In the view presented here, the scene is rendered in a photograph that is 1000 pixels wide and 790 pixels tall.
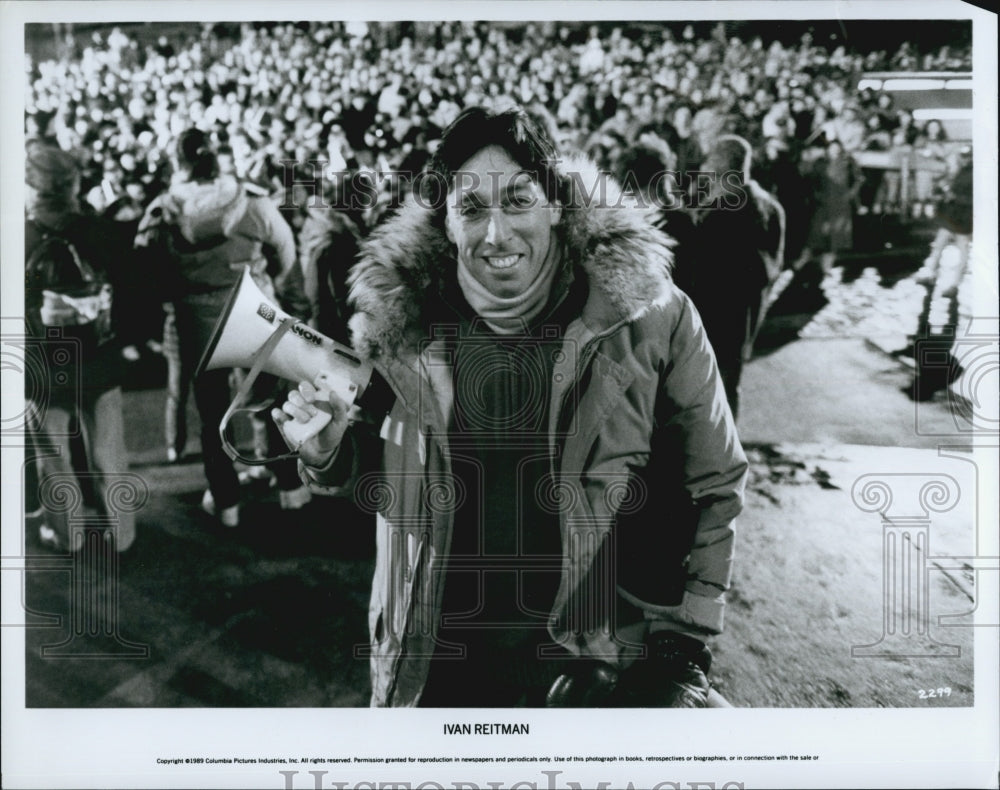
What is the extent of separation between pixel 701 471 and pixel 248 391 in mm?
1453

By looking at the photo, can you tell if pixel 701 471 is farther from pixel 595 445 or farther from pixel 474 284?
pixel 474 284

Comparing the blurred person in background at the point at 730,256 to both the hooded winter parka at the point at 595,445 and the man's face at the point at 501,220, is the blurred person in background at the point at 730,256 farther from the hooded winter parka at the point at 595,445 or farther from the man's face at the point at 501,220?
the man's face at the point at 501,220

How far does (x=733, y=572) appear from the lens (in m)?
3.25

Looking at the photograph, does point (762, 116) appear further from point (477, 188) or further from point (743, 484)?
point (743, 484)

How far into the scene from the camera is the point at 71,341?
129 inches

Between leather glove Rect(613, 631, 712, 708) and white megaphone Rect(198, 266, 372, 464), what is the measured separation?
124 centimetres

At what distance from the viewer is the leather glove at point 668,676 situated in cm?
323

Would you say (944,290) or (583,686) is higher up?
(944,290)

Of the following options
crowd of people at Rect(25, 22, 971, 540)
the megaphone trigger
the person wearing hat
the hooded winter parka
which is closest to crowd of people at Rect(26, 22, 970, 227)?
crowd of people at Rect(25, 22, 971, 540)

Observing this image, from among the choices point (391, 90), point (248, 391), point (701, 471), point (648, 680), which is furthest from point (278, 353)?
point (648, 680)

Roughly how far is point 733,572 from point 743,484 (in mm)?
280

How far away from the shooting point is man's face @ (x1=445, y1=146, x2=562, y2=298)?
3.20 metres

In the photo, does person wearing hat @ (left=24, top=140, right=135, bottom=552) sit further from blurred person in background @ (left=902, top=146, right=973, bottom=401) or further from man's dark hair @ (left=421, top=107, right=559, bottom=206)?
blurred person in background @ (left=902, top=146, right=973, bottom=401)

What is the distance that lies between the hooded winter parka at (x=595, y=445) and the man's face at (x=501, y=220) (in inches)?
2.9
